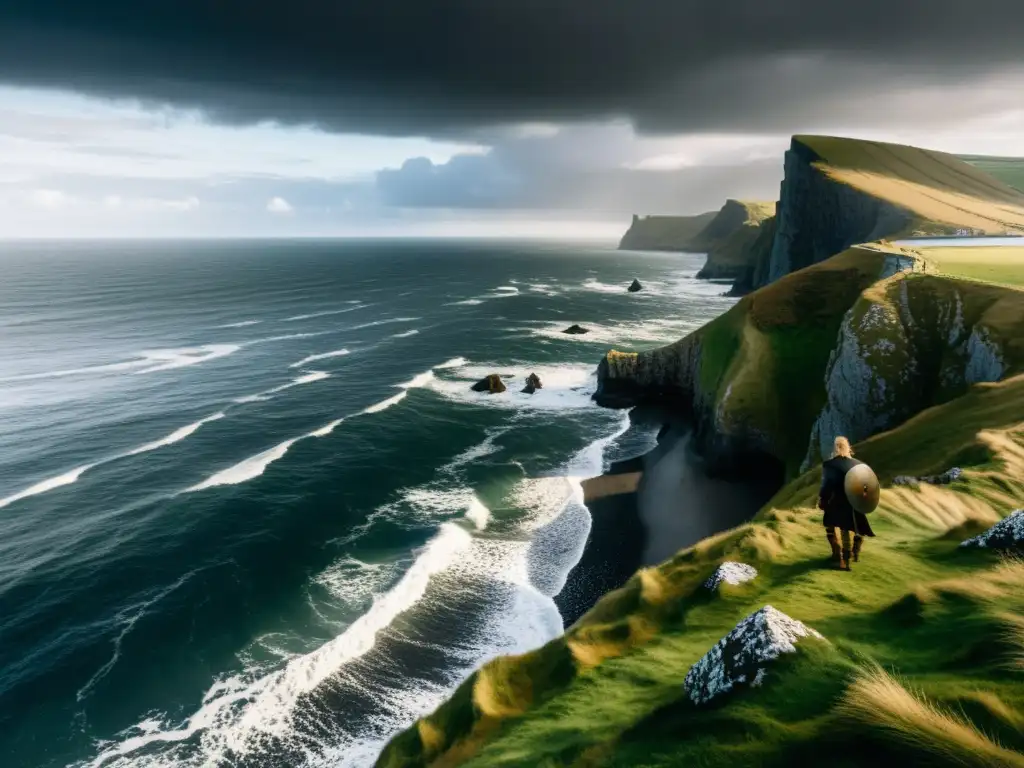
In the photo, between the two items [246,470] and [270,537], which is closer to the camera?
→ [270,537]

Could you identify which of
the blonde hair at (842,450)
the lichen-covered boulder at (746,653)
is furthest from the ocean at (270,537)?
the blonde hair at (842,450)

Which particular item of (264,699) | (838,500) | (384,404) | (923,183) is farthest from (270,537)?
(923,183)

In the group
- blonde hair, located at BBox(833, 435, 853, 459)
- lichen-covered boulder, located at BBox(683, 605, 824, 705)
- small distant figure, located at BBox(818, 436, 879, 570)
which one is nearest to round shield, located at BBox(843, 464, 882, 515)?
small distant figure, located at BBox(818, 436, 879, 570)

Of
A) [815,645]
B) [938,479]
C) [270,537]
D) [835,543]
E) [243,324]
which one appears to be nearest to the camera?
[815,645]

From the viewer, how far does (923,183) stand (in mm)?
146750

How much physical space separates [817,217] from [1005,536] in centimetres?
12660

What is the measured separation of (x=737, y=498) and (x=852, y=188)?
3929 inches

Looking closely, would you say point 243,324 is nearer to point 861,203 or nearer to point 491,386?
point 491,386

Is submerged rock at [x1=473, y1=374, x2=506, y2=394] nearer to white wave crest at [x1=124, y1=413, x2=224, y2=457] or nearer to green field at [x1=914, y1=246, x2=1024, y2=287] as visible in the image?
white wave crest at [x1=124, y1=413, x2=224, y2=457]

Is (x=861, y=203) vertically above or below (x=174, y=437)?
above

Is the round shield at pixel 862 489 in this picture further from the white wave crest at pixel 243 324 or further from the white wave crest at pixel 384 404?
the white wave crest at pixel 243 324

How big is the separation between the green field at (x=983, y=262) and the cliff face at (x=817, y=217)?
4232 centimetres

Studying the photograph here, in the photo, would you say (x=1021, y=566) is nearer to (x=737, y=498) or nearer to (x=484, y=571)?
(x=484, y=571)

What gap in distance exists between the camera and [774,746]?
7223mm
